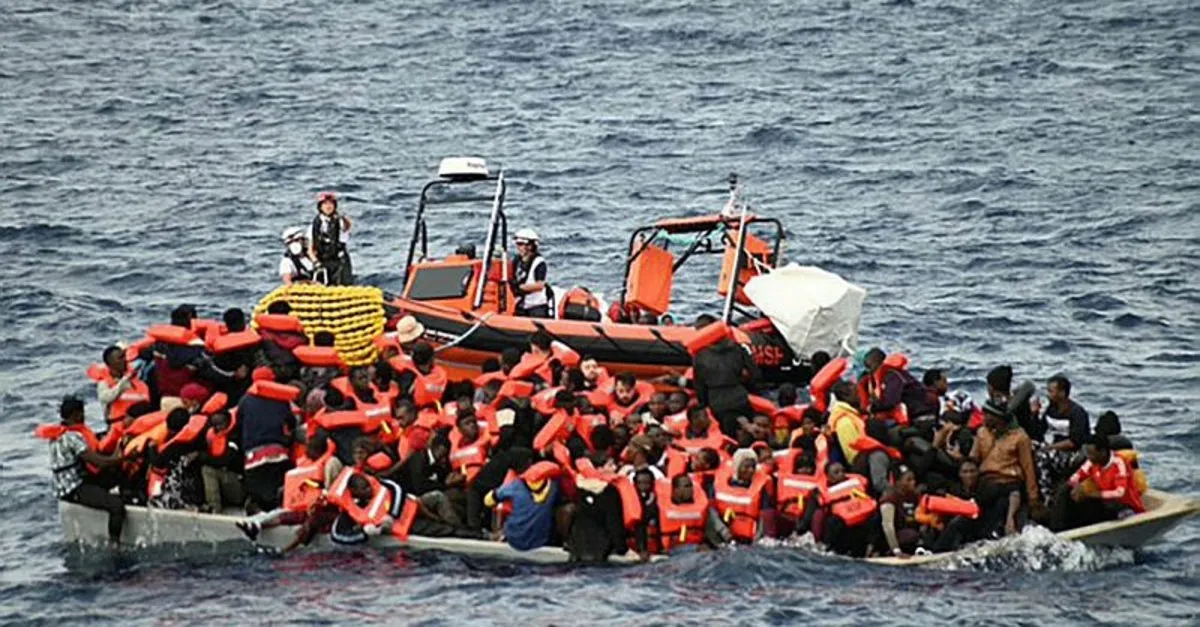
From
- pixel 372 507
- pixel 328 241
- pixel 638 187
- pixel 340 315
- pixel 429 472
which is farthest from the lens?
pixel 638 187

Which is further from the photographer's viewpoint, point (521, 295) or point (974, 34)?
point (974, 34)

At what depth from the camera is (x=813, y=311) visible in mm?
29078

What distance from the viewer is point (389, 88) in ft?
192

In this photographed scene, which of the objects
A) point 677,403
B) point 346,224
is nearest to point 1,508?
point 346,224

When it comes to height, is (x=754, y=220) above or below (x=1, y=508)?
above

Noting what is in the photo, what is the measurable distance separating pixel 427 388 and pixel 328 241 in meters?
3.66

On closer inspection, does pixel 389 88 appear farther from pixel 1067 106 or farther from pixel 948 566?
pixel 948 566

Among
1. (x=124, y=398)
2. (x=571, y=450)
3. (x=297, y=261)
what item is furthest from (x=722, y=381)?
(x=124, y=398)

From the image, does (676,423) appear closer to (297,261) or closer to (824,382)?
(824,382)

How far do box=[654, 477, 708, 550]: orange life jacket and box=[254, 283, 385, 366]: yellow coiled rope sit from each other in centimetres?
473

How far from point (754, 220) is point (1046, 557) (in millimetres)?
6789

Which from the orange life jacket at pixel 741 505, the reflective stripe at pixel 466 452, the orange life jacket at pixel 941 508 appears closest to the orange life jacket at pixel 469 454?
the reflective stripe at pixel 466 452

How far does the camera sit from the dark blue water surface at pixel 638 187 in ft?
81.3

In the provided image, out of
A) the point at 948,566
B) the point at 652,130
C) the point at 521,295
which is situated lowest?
the point at 948,566
